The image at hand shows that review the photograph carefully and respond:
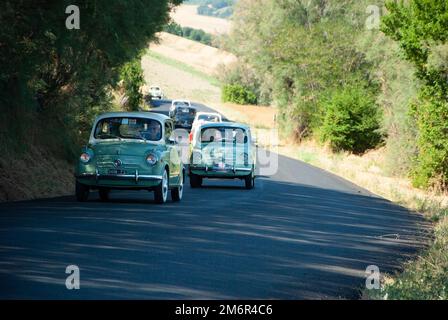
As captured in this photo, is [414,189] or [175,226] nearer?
[175,226]

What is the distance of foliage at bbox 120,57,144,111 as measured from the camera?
52.0m

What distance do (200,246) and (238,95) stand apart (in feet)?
358

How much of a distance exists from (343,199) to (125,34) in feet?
22.7

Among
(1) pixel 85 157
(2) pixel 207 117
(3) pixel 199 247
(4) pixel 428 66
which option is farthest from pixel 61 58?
(2) pixel 207 117

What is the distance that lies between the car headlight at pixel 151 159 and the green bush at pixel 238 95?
100m

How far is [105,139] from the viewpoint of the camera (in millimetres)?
22797

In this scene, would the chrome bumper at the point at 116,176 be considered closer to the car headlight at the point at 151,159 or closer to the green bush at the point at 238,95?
the car headlight at the point at 151,159

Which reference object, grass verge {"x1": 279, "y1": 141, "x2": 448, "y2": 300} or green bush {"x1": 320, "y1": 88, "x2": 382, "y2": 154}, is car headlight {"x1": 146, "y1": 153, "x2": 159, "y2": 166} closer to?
grass verge {"x1": 279, "y1": 141, "x2": 448, "y2": 300}

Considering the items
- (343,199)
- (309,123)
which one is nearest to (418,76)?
(343,199)

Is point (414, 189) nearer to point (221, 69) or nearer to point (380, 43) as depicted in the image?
point (380, 43)

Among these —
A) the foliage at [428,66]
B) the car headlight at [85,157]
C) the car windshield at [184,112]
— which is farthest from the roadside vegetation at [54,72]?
the car windshield at [184,112]

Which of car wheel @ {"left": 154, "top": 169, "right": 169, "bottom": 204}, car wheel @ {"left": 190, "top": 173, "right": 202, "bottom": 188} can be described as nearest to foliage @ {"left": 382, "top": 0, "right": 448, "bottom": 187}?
car wheel @ {"left": 190, "top": 173, "right": 202, "bottom": 188}

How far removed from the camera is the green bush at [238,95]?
12262 centimetres

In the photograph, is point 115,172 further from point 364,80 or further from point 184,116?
point 184,116
